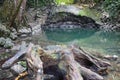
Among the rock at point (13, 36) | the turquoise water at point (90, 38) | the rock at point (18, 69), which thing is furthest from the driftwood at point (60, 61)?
the rock at point (13, 36)

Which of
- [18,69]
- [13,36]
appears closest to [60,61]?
[18,69]

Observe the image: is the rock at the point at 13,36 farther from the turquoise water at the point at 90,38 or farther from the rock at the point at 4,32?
the turquoise water at the point at 90,38

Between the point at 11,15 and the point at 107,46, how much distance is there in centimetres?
449

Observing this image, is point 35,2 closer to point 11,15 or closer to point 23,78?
point 11,15

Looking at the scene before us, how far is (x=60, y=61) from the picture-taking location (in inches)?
246

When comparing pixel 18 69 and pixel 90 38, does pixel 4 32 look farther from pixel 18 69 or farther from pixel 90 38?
pixel 18 69

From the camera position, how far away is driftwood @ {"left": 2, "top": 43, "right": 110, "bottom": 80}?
18.7ft

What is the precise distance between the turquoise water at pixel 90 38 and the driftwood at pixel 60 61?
123 inches

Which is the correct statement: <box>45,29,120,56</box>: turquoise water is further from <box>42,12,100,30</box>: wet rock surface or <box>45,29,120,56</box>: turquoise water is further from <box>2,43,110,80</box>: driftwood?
<box>2,43,110,80</box>: driftwood

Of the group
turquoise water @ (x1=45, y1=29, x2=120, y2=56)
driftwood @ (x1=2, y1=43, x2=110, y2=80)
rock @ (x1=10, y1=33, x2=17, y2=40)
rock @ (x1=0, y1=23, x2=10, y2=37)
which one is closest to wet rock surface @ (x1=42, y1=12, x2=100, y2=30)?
turquoise water @ (x1=45, y1=29, x2=120, y2=56)

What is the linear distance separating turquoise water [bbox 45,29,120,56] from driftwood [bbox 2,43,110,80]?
10.2 ft

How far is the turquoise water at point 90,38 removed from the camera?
10.5 m

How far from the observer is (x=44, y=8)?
16719 mm

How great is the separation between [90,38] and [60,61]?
6.67 metres
